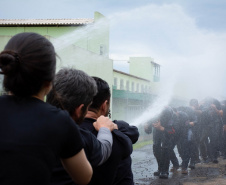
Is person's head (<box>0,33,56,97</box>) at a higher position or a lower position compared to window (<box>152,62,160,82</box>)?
lower

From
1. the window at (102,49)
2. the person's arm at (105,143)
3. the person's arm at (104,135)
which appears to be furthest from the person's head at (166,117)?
the window at (102,49)

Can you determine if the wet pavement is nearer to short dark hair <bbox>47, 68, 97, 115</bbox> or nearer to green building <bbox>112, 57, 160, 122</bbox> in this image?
short dark hair <bbox>47, 68, 97, 115</bbox>

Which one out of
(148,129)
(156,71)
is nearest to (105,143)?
(148,129)

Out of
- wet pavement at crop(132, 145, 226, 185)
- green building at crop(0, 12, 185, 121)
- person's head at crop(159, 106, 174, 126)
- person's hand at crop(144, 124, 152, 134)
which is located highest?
green building at crop(0, 12, 185, 121)

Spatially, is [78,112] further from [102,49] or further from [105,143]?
[102,49]

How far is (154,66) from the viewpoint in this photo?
3306 centimetres

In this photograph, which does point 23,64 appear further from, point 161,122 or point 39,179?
point 161,122

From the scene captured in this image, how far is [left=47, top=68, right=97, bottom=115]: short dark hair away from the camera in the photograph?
1729mm

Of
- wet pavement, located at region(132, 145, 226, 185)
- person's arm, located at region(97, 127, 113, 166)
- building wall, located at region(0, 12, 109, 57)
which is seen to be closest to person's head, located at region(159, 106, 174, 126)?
wet pavement, located at region(132, 145, 226, 185)

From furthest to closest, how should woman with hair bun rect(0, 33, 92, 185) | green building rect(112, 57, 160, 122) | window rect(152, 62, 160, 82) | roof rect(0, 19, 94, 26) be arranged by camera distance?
window rect(152, 62, 160, 82) < roof rect(0, 19, 94, 26) < green building rect(112, 57, 160, 122) < woman with hair bun rect(0, 33, 92, 185)

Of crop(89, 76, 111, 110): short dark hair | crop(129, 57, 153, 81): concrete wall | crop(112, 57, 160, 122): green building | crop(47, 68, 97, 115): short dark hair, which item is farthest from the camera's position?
crop(129, 57, 153, 81): concrete wall

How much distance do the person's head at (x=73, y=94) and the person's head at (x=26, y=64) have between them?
375mm

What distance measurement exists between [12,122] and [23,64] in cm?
22

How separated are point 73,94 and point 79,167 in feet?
1.52
